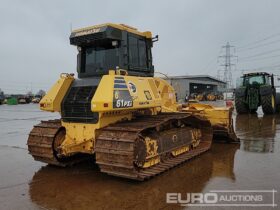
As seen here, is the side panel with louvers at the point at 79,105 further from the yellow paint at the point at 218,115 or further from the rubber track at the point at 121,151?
the yellow paint at the point at 218,115

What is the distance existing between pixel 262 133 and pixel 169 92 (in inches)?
180

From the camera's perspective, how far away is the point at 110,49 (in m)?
6.96

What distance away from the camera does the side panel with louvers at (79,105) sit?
6312 millimetres

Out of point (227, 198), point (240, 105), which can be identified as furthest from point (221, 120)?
point (240, 105)

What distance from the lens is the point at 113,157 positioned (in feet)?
17.9

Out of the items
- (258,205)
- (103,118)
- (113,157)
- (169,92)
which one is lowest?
(258,205)

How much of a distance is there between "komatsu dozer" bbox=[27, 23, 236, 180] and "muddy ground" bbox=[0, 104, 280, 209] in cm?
27

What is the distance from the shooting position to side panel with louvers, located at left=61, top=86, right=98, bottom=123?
6.31m

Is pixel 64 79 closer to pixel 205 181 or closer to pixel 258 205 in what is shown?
pixel 205 181

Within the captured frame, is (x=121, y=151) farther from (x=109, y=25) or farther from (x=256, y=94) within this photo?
(x=256, y=94)

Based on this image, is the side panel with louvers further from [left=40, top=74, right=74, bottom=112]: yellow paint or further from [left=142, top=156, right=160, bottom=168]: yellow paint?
[left=142, top=156, right=160, bottom=168]: yellow paint

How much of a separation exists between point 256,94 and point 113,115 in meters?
14.6

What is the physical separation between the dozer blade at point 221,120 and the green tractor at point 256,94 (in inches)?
373

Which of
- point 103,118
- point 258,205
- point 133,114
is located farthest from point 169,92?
point 258,205
